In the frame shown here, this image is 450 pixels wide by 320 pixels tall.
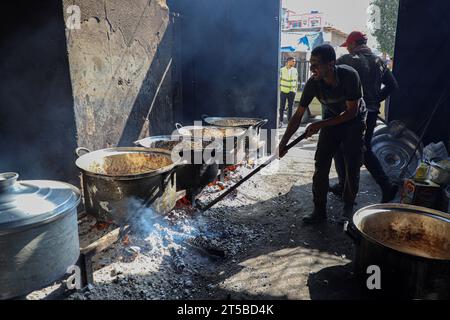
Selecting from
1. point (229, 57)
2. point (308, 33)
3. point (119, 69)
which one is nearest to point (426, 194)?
point (119, 69)

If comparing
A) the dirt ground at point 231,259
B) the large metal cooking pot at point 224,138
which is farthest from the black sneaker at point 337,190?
the large metal cooking pot at point 224,138

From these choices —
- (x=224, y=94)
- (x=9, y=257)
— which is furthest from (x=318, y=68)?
(x=224, y=94)

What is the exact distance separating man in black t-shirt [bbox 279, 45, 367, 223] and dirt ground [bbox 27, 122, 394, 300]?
20.6 inches

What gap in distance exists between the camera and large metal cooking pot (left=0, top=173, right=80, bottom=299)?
2.24 metres

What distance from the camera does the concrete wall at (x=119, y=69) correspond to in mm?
4039

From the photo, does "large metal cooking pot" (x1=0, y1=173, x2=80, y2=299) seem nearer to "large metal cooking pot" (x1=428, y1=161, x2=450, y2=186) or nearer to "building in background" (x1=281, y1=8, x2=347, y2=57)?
"large metal cooking pot" (x1=428, y1=161, x2=450, y2=186)

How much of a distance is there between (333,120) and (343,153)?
1.99 feet

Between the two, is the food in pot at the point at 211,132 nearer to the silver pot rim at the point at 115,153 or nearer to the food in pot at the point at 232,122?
the food in pot at the point at 232,122

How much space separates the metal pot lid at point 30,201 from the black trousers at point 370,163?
3967 mm

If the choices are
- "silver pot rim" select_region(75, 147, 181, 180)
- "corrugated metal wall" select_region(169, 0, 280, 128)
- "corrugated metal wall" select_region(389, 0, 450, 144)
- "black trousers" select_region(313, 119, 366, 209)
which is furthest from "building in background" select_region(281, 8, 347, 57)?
"silver pot rim" select_region(75, 147, 181, 180)

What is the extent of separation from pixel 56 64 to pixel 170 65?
3.01m

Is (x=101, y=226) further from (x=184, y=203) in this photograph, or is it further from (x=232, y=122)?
(x=232, y=122)
